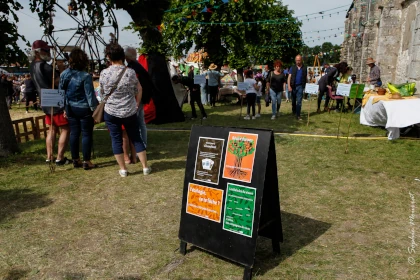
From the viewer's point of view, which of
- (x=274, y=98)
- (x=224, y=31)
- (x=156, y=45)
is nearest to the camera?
(x=156, y=45)

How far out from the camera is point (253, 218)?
253 centimetres

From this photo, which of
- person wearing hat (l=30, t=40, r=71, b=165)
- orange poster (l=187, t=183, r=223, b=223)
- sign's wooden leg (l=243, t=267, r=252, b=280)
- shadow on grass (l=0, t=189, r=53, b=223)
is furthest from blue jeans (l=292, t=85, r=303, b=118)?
sign's wooden leg (l=243, t=267, r=252, b=280)

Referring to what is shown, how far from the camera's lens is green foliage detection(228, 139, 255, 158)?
2.57 meters

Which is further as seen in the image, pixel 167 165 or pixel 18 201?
pixel 167 165

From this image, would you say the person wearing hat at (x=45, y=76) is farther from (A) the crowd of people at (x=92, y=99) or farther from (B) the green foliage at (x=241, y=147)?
(B) the green foliage at (x=241, y=147)

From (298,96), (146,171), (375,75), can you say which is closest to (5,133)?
(146,171)

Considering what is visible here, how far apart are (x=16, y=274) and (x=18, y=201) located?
1.76 meters

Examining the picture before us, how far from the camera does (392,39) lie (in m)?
14.3

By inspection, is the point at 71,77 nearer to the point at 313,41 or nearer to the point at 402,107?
the point at 402,107

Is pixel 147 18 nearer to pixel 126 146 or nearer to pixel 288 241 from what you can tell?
pixel 126 146

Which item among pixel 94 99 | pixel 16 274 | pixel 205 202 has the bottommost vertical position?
pixel 16 274

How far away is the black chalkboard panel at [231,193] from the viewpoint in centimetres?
253

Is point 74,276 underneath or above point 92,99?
underneath

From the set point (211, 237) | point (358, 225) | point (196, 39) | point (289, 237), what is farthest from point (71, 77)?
point (196, 39)
